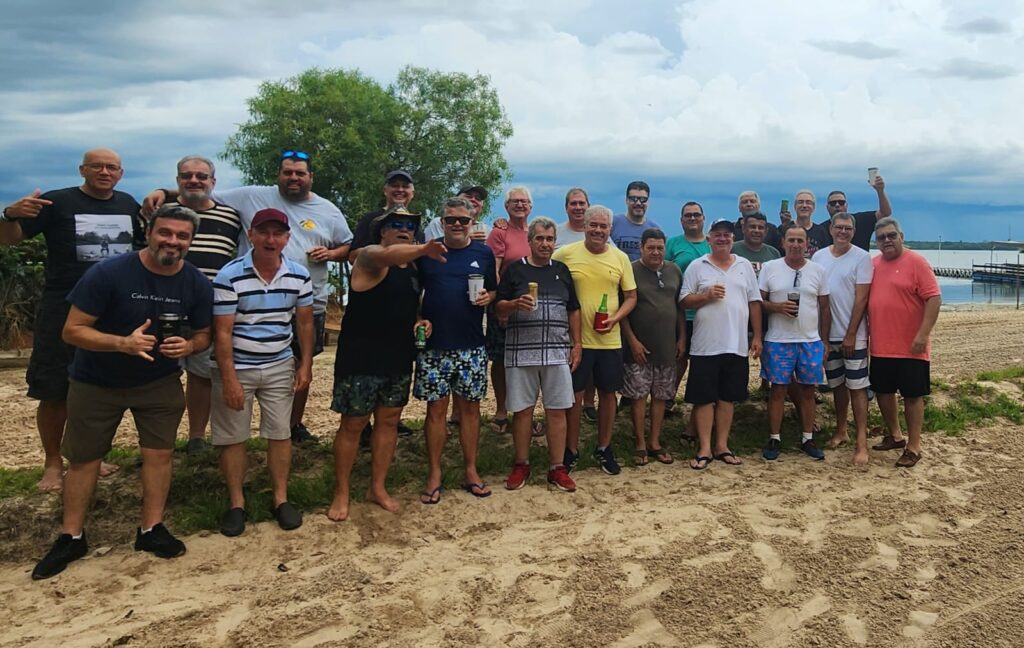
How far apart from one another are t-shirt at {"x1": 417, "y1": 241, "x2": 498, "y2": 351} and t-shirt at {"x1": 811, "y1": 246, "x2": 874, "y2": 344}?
11.3ft

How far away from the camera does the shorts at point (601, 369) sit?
5.83m

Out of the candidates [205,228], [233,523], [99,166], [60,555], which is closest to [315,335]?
[205,228]

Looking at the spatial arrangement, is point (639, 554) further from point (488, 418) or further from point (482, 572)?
point (488, 418)

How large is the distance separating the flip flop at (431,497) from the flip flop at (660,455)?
2.14 metres

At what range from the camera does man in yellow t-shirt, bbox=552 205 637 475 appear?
5750mm

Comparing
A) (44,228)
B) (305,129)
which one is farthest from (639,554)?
(305,129)

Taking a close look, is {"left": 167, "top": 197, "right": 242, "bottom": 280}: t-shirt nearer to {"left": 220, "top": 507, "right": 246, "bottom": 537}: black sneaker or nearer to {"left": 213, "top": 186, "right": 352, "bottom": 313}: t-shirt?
{"left": 213, "top": 186, "right": 352, "bottom": 313}: t-shirt

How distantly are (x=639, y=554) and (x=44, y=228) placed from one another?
4.45 m

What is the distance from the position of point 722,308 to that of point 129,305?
4468 millimetres

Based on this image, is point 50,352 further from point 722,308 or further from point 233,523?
point 722,308

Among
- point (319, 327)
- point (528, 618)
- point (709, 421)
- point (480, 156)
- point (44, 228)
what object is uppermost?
point (480, 156)

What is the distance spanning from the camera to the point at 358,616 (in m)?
3.92

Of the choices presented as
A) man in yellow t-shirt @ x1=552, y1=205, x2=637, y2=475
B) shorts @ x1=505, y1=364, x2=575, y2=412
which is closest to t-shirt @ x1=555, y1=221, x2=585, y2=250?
man in yellow t-shirt @ x1=552, y1=205, x2=637, y2=475

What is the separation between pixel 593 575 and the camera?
173 inches
